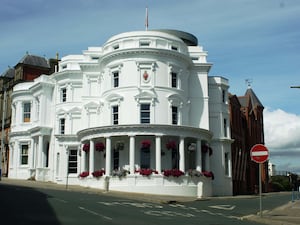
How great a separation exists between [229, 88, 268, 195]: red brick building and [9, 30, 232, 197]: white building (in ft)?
21.4

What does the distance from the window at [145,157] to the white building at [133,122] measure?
0.08 metres

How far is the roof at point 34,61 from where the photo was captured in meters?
58.6

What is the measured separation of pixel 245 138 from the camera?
5938 cm

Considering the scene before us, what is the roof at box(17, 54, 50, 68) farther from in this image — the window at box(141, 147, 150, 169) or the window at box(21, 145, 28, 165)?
the window at box(141, 147, 150, 169)

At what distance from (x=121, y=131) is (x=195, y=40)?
21026 mm

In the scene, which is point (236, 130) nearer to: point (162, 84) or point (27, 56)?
point (162, 84)

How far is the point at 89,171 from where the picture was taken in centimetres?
3706

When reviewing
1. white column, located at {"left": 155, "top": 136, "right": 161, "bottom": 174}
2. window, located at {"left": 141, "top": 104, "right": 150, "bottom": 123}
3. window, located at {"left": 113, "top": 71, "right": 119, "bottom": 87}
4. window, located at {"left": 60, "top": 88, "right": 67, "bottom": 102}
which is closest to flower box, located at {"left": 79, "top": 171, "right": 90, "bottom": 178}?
window, located at {"left": 141, "top": 104, "right": 150, "bottom": 123}

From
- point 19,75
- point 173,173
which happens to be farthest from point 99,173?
point 19,75

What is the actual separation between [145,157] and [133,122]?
2966 mm

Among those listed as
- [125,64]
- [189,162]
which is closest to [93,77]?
[125,64]

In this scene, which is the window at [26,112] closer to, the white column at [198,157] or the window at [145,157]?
the window at [145,157]

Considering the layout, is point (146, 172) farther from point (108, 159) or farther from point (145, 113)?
point (145, 113)

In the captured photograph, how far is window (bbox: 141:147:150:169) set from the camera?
35375mm
